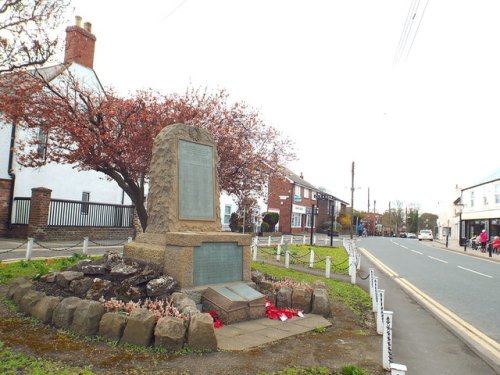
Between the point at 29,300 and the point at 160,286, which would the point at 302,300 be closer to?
the point at 160,286

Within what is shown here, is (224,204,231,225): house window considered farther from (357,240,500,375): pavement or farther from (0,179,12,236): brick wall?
(357,240,500,375): pavement

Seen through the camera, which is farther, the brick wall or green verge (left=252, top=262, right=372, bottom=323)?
the brick wall

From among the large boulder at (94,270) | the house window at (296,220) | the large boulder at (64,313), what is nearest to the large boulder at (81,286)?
the large boulder at (94,270)

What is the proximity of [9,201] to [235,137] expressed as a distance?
42.2 feet

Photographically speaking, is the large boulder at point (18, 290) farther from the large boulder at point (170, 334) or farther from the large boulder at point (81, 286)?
the large boulder at point (170, 334)

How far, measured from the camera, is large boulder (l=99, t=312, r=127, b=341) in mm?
5473

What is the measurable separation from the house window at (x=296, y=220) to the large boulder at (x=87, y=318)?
48482 millimetres

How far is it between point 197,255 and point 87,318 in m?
2.48

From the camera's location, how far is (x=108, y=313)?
18.5 ft

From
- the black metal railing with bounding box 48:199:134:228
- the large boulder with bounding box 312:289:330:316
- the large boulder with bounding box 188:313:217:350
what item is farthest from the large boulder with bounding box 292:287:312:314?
the black metal railing with bounding box 48:199:134:228

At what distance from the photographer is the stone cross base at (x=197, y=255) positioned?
7473 millimetres

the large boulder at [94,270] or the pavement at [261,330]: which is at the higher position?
the large boulder at [94,270]

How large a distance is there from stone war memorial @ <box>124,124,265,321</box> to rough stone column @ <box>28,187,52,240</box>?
12857 mm

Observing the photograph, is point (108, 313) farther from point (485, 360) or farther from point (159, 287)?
point (485, 360)
